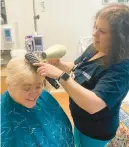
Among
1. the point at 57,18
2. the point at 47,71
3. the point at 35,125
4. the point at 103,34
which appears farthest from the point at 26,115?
the point at 57,18

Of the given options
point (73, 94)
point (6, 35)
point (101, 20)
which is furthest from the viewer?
point (6, 35)

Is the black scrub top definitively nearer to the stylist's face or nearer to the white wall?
the stylist's face

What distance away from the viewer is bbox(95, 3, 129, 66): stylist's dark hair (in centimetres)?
106

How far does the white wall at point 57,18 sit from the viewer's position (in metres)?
2.74

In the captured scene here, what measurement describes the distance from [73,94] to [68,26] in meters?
1.96

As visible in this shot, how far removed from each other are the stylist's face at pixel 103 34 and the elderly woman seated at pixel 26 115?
0.30 metres

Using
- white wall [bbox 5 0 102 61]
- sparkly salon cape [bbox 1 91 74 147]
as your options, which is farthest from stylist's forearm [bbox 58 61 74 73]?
white wall [bbox 5 0 102 61]

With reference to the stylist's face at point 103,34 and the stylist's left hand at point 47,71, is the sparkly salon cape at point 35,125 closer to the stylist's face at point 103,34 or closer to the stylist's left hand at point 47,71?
the stylist's left hand at point 47,71

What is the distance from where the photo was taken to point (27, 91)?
1.09 metres

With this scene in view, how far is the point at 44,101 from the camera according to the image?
4.17ft

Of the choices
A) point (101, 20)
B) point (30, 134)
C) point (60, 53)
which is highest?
point (101, 20)

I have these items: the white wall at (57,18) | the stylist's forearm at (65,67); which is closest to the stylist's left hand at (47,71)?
the stylist's forearm at (65,67)

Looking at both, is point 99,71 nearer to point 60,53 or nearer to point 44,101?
point 60,53

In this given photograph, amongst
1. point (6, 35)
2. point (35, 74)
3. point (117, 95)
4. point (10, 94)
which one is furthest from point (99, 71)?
point (6, 35)
